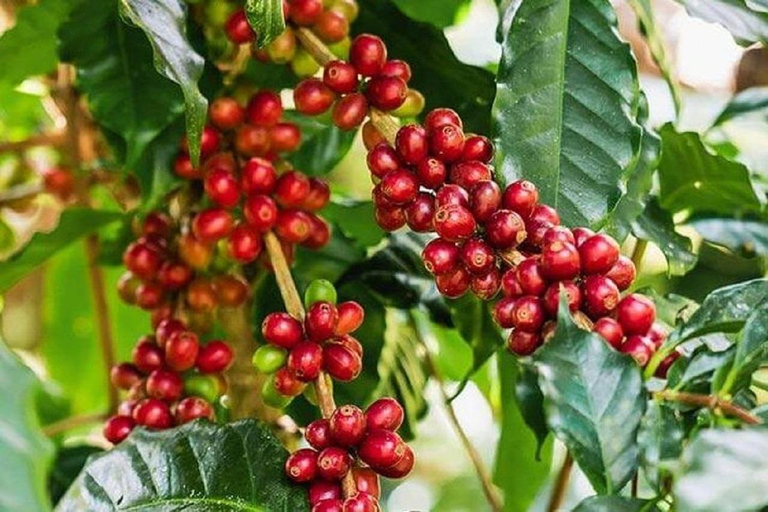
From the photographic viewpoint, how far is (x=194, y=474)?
0.62 metres

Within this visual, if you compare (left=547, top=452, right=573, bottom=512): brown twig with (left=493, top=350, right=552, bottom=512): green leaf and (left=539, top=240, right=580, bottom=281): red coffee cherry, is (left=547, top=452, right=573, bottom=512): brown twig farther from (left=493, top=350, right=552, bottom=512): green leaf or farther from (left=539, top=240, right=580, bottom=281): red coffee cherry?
(left=539, top=240, right=580, bottom=281): red coffee cherry

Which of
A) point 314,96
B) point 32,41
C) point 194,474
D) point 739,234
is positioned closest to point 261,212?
point 314,96

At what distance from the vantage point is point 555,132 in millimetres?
630

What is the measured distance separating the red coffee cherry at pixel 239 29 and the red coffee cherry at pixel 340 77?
0.19ft

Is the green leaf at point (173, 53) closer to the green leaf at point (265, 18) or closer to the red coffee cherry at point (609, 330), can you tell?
the green leaf at point (265, 18)

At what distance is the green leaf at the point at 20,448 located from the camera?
357mm

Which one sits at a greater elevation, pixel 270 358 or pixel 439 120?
pixel 439 120

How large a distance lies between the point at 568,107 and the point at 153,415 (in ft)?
1.06

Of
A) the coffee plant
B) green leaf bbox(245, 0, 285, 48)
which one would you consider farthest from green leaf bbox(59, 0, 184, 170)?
green leaf bbox(245, 0, 285, 48)

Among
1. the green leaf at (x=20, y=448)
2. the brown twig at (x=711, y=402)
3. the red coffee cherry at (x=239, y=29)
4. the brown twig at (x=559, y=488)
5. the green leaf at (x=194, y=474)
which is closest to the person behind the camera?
the green leaf at (x=20, y=448)

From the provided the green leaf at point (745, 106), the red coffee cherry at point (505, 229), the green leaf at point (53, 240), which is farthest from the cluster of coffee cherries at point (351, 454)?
the green leaf at point (745, 106)

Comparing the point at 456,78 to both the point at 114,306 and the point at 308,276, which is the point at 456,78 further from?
the point at 114,306

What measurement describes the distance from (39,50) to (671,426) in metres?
0.63

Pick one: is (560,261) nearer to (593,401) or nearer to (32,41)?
(593,401)
